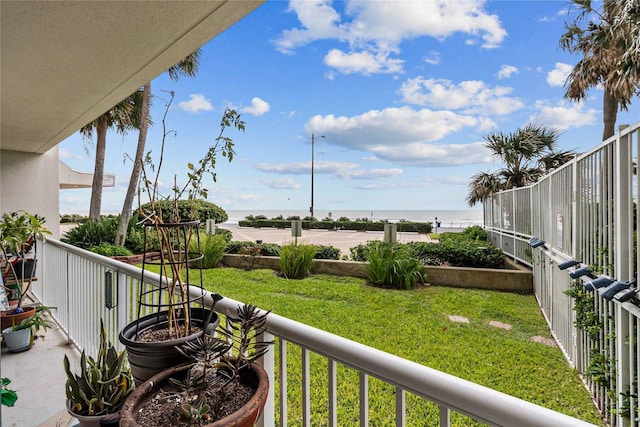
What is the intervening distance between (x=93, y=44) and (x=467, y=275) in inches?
252

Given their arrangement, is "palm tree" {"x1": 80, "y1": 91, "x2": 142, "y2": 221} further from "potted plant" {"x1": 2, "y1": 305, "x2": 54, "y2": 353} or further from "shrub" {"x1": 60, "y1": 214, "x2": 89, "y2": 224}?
"shrub" {"x1": 60, "y1": 214, "x2": 89, "y2": 224}

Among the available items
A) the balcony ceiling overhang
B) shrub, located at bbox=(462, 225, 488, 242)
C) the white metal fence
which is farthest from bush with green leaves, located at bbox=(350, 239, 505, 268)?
the balcony ceiling overhang

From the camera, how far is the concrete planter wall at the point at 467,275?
591 cm

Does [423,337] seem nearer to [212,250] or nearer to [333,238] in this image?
[212,250]

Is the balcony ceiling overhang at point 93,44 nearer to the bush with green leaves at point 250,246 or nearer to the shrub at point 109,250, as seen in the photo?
the shrub at point 109,250

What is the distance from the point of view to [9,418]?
2102mm

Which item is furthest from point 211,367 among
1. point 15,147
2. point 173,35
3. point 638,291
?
point 15,147

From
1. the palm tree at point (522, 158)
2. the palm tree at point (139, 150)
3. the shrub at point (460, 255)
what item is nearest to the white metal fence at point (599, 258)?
the shrub at point (460, 255)

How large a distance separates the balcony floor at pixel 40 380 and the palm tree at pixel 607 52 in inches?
326

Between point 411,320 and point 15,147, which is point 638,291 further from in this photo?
point 15,147

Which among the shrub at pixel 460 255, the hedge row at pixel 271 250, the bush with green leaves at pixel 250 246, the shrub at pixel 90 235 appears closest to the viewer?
the shrub at pixel 460 255

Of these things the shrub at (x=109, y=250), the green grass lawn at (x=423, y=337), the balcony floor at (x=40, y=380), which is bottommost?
the green grass lawn at (x=423, y=337)

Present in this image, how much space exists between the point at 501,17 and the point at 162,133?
11.6 m

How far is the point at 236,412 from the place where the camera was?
86 cm
